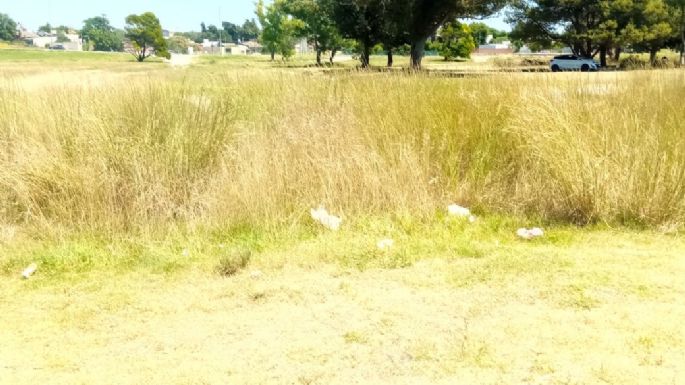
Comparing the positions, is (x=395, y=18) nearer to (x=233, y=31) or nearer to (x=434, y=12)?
(x=434, y=12)

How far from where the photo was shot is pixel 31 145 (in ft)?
15.5

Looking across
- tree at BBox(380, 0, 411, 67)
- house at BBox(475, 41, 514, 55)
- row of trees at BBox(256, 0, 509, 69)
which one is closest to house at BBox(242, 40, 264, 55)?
house at BBox(475, 41, 514, 55)

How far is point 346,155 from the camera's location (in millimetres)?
4789

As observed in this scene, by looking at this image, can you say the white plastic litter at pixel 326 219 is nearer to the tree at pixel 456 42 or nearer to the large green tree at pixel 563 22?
the large green tree at pixel 563 22

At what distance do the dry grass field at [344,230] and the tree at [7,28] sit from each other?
167 metres

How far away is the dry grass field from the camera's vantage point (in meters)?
2.47

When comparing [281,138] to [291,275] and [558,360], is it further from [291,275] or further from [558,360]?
[558,360]

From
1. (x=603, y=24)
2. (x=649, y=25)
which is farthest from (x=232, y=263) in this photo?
(x=649, y=25)

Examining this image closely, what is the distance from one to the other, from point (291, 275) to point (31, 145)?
9.08ft

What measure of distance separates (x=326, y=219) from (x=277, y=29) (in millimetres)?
62488

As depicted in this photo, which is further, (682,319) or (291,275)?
(291,275)

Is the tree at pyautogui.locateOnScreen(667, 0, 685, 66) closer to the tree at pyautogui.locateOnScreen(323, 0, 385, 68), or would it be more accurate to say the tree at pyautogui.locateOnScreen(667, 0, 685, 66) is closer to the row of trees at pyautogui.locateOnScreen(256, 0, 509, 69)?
the row of trees at pyautogui.locateOnScreen(256, 0, 509, 69)

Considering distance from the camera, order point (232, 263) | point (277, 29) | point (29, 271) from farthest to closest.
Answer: point (277, 29)
point (29, 271)
point (232, 263)

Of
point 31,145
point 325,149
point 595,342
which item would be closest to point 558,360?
point 595,342
